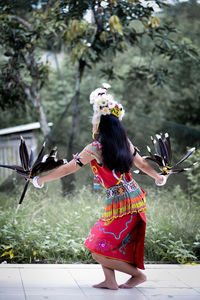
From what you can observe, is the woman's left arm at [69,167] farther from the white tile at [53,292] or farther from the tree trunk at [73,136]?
the tree trunk at [73,136]

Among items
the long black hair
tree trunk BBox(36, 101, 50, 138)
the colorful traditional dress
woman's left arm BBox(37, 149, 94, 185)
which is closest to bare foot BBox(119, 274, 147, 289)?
the colorful traditional dress

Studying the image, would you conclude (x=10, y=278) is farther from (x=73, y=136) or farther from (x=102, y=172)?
(x=73, y=136)

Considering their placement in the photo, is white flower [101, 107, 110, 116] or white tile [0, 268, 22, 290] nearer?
white flower [101, 107, 110, 116]

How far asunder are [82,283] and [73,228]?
136 centimetres

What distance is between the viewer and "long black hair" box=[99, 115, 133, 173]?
3.38 metres

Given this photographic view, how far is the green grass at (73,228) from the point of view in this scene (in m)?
4.61

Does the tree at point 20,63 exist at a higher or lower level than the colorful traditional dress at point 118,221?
higher

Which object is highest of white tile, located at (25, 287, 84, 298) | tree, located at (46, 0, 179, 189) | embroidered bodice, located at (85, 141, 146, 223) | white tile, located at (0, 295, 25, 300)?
tree, located at (46, 0, 179, 189)

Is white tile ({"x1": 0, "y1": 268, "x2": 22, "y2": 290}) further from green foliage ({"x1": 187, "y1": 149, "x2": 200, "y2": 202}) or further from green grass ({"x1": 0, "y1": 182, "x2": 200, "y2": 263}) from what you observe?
green foliage ({"x1": 187, "y1": 149, "x2": 200, "y2": 202})

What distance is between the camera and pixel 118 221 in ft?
11.4

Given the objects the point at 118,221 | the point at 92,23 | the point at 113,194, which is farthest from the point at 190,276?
the point at 92,23

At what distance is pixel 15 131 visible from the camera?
29.9 ft

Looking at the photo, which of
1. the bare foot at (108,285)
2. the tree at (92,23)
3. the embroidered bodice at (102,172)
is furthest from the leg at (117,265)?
the tree at (92,23)

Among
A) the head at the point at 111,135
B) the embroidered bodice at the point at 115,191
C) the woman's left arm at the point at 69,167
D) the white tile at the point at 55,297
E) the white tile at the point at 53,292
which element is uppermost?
the head at the point at 111,135
